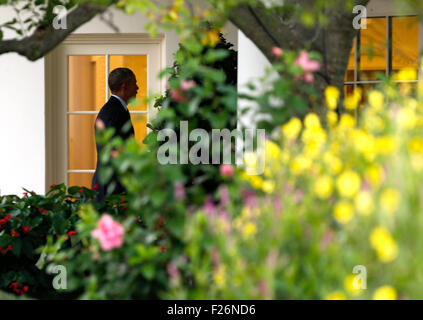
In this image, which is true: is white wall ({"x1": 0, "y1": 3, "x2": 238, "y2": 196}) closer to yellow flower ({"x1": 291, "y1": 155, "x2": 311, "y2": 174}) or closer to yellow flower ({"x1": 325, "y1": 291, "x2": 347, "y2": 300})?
yellow flower ({"x1": 291, "y1": 155, "x2": 311, "y2": 174})

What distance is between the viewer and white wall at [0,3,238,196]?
662 centimetres

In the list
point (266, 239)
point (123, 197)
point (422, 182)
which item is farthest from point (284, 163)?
point (123, 197)

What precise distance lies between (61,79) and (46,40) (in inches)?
163

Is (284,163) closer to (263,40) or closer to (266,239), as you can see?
(266,239)

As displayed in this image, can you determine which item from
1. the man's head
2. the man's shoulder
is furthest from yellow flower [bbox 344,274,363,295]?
the man's head

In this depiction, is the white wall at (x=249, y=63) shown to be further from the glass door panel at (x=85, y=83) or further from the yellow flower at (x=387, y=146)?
the glass door panel at (x=85, y=83)

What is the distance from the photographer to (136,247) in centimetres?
211

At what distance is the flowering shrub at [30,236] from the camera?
11.8 ft

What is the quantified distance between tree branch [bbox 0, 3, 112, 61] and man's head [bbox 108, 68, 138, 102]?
2.17m

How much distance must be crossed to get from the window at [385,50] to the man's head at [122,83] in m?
2.23

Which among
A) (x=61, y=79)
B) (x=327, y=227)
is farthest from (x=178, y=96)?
(x=61, y=79)

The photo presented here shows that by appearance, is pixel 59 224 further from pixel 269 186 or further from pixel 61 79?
pixel 61 79

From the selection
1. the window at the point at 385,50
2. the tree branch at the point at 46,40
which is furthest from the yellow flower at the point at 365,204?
the window at the point at 385,50

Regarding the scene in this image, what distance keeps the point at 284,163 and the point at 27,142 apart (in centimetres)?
498
